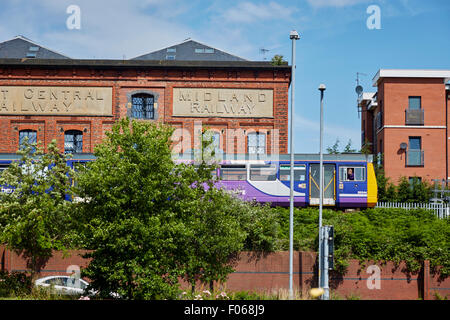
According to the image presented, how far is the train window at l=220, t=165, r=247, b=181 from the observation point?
2873 cm

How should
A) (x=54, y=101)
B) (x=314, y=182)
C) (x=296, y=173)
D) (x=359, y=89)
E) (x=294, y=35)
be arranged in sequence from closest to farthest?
(x=294, y=35)
(x=314, y=182)
(x=296, y=173)
(x=54, y=101)
(x=359, y=89)

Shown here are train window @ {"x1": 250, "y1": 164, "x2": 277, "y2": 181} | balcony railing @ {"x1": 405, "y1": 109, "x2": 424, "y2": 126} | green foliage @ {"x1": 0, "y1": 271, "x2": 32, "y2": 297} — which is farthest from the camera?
balcony railing @ {"x1": 405, "y1": 109, "x2": 424, "y2": 126}

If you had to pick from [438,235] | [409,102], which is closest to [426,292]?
[438,235]

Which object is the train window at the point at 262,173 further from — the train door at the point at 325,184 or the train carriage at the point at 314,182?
the train door at the point at 325,184

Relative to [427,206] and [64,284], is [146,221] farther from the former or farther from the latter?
[427,206]

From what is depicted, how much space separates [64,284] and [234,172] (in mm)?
11034

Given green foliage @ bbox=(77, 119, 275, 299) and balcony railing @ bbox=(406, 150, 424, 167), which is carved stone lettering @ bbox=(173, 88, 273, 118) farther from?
green foliage @ bbox=(77, 119, 275, 299)

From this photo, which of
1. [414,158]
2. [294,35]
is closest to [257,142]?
[414,158]

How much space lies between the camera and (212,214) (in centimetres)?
1888

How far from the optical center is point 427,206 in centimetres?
3161

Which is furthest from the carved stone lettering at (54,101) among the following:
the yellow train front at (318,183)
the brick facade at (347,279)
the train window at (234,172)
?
the brick facade at (347,279)

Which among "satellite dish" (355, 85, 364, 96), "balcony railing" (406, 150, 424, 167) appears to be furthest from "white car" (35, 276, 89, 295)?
"satellite dish" (355, 85, 364, 96)

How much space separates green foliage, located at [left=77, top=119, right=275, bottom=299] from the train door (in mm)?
10400
